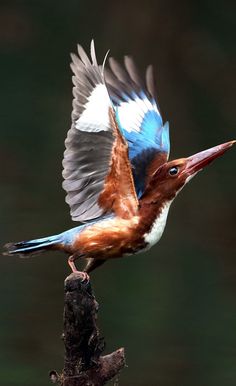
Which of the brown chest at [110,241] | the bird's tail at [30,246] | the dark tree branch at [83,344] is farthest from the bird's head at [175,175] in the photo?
the dark tree branch at [83,344]

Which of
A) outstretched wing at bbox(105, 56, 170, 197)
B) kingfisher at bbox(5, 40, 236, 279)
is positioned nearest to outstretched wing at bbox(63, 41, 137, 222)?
kingfisher at bbox(5, 40, 236, 279)

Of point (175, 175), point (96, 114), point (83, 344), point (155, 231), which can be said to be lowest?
point (83, 344)

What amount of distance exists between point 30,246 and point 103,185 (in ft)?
1.01

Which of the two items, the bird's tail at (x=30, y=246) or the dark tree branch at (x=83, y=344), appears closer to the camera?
the dark tree branch at (x=83, y=344)

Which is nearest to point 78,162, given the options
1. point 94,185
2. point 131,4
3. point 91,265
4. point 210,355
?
point 94,185

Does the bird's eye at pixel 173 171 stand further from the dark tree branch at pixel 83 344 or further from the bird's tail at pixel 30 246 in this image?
the dark tree branch at pixel 83 344

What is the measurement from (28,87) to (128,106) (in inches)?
134

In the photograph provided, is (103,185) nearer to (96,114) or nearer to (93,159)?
(93,159)

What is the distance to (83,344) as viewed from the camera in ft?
10.7

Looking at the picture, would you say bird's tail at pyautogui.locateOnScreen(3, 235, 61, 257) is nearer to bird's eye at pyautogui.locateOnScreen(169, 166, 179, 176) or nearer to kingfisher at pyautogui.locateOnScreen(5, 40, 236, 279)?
kingfisher at pyautogui.locateOnScreen(5, 40, 236, 279)

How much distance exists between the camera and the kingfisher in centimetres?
360

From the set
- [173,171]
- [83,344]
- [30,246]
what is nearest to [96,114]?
[173,171]

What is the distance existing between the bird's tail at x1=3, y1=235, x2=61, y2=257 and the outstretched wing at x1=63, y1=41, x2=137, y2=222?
0.47ft

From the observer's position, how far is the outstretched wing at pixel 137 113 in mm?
4141
